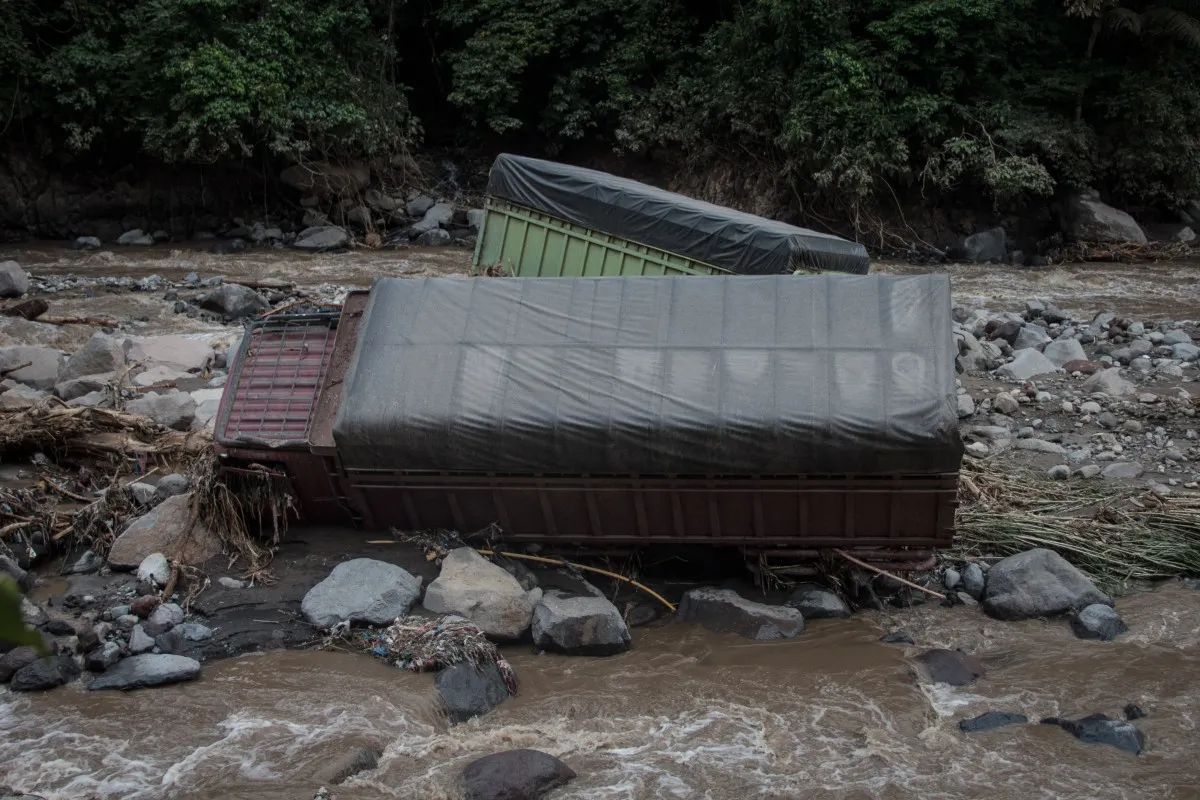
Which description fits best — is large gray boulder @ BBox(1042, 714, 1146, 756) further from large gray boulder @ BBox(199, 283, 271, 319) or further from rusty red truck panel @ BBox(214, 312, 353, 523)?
large gray boulder @ BBox(199, 283, 271, 319)

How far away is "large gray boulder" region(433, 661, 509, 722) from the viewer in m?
6.02

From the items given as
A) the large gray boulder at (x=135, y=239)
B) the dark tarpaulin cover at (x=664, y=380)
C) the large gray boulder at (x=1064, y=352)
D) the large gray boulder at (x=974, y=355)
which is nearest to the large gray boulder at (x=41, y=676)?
the dark tarpaulin cover at (x=664, y=380)

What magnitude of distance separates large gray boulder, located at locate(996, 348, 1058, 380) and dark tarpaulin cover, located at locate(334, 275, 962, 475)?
5660 mm

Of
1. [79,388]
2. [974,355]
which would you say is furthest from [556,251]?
[79,388]

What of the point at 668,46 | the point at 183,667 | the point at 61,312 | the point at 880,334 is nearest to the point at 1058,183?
the point at 668,46

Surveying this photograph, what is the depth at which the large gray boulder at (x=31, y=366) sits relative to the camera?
37.0 ft

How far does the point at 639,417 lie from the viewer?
676 centimetres

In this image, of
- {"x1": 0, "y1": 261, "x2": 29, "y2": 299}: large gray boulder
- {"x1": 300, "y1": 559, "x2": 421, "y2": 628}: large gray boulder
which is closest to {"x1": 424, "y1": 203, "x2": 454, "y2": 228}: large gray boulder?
{"x1": 0, "y1": 261, "x2": 29, "y2": 299}: large gray boulder

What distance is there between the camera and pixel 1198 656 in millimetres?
6652

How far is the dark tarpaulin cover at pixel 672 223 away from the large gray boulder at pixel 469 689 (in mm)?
5656

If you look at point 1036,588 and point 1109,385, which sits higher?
point 1109,385

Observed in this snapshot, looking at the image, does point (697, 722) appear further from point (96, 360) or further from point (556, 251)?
point (96, 360)

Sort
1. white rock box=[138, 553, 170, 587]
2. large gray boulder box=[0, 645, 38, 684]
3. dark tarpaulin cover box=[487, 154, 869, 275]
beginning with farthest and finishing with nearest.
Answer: dark tarpaulin cover box=[487, 154, 869, 275] → white rock box=[138, 553, 170, 587] → large gray boulder box=[0, 645, 38, 684]

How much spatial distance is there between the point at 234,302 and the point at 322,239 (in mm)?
6763
